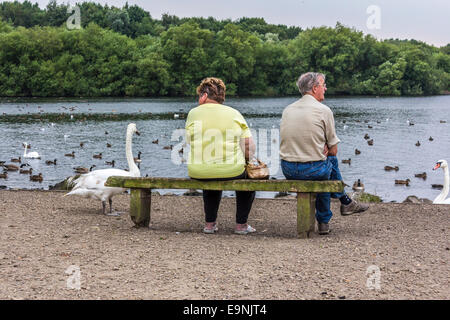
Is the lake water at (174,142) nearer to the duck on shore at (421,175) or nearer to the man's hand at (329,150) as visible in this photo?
the duck on shore at (421,175)

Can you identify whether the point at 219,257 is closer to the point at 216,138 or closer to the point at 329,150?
the point at 216,138

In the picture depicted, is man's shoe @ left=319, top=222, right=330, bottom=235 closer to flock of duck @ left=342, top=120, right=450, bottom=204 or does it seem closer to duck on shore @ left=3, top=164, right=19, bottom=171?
flock of duck @ left=342, top=120, right=450, bottom=204

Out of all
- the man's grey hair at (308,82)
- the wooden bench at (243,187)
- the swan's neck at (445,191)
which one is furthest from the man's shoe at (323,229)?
the swan's neck at (445,191)

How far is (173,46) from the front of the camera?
309 feet

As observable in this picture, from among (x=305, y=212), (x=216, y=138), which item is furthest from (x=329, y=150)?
(x=216, y=138)

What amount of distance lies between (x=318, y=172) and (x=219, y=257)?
5.53ft

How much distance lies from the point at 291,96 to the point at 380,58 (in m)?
19.3

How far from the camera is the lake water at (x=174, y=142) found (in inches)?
917

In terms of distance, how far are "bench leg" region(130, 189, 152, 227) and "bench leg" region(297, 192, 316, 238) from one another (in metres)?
1.95

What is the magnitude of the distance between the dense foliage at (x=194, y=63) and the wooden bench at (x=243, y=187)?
8337 cm

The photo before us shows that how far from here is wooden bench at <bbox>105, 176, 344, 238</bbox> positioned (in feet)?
23.2

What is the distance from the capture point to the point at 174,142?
36844mm

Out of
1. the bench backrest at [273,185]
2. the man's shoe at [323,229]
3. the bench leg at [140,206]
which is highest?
the bench backrest at [273,185]
